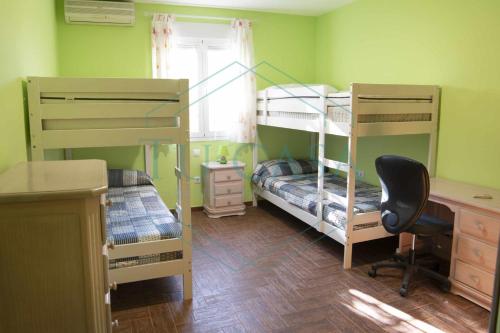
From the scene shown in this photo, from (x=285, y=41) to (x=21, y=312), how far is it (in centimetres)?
457

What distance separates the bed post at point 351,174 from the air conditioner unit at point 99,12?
2737 millimetres

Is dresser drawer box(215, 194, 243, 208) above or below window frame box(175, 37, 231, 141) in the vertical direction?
below

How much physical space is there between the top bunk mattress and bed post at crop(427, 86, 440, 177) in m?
2.30

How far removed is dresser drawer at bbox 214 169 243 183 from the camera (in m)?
4.73

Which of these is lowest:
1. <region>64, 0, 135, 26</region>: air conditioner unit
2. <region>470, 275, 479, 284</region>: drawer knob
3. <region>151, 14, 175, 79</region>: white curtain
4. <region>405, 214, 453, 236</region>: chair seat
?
<region>470, 275, 479, 284</region>: drawer knob

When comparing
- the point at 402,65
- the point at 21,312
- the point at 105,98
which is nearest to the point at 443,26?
the point at 402,65

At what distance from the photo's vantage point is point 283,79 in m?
5.23

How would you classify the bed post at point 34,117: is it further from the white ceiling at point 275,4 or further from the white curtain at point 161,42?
the white ceiling at point 275,4

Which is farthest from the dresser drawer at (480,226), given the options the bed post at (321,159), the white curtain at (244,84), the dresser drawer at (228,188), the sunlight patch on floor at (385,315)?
the white curtain at (244,84)

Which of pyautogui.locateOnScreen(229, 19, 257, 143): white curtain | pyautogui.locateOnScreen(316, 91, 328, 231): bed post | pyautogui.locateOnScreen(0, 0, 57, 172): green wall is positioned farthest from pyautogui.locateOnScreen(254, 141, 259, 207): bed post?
pyautogui.locateOnScreen(0, 0, 57, 172): green wall

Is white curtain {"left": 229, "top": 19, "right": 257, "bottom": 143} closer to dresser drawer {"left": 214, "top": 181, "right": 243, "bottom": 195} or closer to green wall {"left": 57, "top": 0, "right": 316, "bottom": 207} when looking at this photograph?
green wall {"left": 57, "top": 0, "right": 316, "bottom": 207}

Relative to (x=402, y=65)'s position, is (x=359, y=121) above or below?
below

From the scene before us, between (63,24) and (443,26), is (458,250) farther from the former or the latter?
(63,24)

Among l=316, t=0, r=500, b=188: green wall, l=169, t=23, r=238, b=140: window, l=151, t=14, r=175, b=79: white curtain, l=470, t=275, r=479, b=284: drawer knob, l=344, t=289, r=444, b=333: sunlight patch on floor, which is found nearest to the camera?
l=344, t=289, r=444, b=333: sunlight patch on floor
